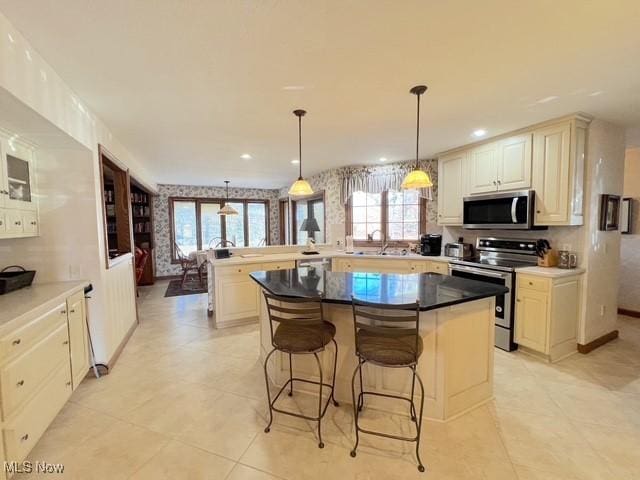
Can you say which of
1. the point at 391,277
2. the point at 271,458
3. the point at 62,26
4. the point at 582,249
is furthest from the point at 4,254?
the point at 582,249

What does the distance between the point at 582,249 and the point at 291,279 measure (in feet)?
10.1

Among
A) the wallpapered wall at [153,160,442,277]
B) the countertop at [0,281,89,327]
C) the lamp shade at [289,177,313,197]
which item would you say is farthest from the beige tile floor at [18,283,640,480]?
the wallpapered wall at [153,160,442,277]

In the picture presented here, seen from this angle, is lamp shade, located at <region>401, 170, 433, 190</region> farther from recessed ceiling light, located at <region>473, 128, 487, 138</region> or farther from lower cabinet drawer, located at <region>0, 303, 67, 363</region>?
lower cabinet drawer, located at <region>0, 303, 67, 363</region>

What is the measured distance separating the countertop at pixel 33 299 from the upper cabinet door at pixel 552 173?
14.4 ft

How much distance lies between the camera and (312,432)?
1.96 metres

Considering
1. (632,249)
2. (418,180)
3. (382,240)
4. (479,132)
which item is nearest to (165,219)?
(382,240)

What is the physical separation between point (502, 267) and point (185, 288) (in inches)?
227

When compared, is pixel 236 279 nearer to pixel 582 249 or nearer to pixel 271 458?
pixel 271 458

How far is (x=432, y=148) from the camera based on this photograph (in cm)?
413

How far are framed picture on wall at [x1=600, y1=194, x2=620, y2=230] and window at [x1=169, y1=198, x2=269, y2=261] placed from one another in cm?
734

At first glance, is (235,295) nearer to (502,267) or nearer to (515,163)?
(502,267)

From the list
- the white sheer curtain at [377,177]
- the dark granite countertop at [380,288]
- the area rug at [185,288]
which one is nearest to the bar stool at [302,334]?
the dark granite countertop at [380,288]

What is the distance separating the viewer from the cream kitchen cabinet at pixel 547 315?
9.41 feet

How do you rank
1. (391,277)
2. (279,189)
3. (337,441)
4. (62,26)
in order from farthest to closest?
(279,189)
(391,277)
(337,441)
(62,26)
